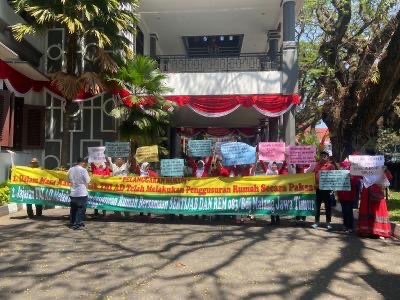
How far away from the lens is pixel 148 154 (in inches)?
441

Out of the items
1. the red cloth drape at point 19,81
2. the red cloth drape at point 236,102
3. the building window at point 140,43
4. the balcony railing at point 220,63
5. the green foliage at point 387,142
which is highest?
the building window at point 140,43

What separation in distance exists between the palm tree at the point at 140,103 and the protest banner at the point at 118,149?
2371 millimetres

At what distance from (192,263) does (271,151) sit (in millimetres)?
4618

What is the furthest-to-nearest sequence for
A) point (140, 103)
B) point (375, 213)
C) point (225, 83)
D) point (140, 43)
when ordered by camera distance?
point (140, 43), point (225, 83), point (140, 103), point (375, 213)

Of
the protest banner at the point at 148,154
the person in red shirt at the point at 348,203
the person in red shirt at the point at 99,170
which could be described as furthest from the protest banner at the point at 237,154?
the person in red shirt at the point at 99,170

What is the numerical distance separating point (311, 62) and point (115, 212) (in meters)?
13.6

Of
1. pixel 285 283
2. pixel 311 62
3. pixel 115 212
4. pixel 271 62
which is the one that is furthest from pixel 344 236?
pixel 311 62

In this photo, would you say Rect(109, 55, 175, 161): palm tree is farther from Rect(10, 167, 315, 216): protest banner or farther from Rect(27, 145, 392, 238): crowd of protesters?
Rect(10, 167, 315, 216): protest banner

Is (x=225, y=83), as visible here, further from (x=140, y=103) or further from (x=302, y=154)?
(x=302, y=154)

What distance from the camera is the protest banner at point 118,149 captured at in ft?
38.8

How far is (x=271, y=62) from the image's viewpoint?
17.1 meters

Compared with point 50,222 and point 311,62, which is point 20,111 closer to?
point 50,222

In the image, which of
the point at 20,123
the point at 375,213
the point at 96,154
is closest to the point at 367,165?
the point at 375,213

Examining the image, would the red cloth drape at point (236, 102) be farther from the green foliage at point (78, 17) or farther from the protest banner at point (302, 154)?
the protest banner at point (302, 154)
